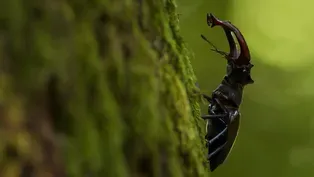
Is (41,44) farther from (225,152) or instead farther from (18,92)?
(225,152)

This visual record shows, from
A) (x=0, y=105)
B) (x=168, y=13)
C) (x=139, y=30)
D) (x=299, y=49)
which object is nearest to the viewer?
(x=0, y=105)

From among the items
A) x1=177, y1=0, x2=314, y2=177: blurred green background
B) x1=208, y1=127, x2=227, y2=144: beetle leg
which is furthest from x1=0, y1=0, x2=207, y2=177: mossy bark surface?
x1=177, y1=0, x2=314, y2=177: blurred green background

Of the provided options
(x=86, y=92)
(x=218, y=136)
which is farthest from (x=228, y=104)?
(x=86, y=92)

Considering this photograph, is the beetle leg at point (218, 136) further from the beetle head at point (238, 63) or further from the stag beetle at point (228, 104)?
the beetle head at point (238, 63)

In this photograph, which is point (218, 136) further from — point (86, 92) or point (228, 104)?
point (86, 92)

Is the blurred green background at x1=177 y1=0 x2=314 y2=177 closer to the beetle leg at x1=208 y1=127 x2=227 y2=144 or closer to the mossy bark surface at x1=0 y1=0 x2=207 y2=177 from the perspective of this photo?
the beetle leg at x1=208 y1=127 x2=227 y2=144

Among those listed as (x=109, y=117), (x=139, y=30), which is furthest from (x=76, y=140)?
(x=139, y=30)

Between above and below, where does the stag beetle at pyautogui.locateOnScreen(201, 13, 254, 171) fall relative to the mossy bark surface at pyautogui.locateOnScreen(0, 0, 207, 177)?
below
